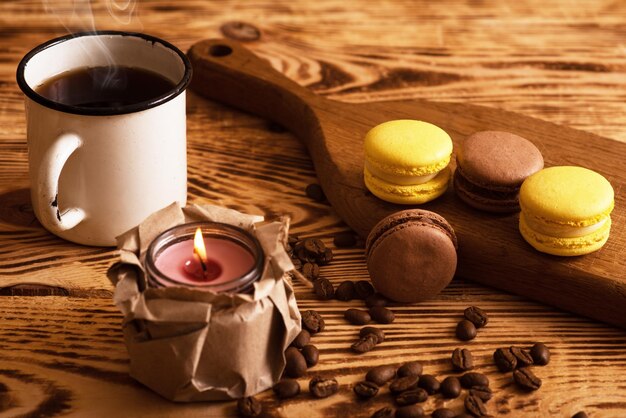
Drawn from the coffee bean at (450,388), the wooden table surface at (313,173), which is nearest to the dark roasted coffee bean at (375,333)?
the wooden table surface at (313,173)

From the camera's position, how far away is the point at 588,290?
1371 millimetres

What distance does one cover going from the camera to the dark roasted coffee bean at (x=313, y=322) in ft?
4.40

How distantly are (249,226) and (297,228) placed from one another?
1.02 ft

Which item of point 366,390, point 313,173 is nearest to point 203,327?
point 366,390

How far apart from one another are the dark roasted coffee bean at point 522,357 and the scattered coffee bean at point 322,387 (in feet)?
0.84

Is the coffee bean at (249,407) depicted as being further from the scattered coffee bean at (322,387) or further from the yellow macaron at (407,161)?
the yellow macaron at (407,161)

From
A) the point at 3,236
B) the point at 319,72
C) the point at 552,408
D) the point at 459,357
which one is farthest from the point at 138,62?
the point at 552,408

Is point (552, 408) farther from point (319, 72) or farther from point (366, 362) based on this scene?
point (319, 72)

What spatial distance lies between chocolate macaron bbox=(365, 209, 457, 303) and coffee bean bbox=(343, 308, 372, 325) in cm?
5

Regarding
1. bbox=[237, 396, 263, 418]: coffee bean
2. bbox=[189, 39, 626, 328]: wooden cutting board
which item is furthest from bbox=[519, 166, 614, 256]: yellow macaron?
bbox=[237, 396, 263, 418]: coffee bean

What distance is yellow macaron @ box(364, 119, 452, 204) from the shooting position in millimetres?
1440

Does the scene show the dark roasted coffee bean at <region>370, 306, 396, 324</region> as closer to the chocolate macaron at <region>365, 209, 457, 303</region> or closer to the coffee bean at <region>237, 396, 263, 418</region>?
the chocolate macaron at <region>365, 209, 457, 303</region>

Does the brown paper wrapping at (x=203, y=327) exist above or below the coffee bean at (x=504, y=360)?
above

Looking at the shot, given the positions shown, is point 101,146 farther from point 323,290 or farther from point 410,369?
point 410,369
